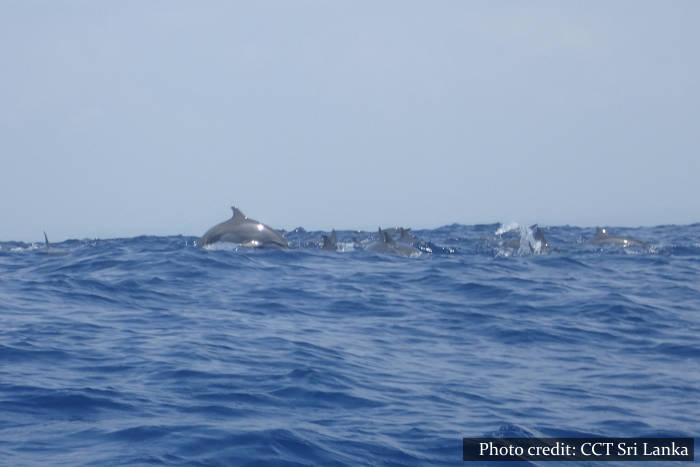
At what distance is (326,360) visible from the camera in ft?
36.8

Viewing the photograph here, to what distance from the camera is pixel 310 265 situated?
69.8 feet

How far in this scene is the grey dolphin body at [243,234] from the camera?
24.2 m

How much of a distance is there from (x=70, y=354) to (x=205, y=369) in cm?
195

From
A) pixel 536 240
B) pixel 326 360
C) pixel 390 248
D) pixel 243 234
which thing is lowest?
pixel 326 360

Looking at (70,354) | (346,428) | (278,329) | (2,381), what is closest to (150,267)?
(278,329)

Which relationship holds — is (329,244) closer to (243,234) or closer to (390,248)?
(390,248)

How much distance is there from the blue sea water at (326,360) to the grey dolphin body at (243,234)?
348 centimetres

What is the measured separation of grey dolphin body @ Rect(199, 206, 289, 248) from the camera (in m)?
24.2

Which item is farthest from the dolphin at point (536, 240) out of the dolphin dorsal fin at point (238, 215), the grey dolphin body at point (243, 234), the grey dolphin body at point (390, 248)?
the dolphin dorsal fin at point (238, 215)

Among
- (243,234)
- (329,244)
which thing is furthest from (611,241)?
(243,234)

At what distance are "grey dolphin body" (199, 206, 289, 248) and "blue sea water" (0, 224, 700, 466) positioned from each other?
3.48m

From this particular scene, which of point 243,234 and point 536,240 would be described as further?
point 536,240

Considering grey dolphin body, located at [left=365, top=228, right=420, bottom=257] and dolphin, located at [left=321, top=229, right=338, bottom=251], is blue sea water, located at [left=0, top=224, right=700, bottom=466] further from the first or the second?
dolphin, located at [left=321, top=229, right=338, bottom=251]

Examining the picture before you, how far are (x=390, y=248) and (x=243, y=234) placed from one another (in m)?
4.03
